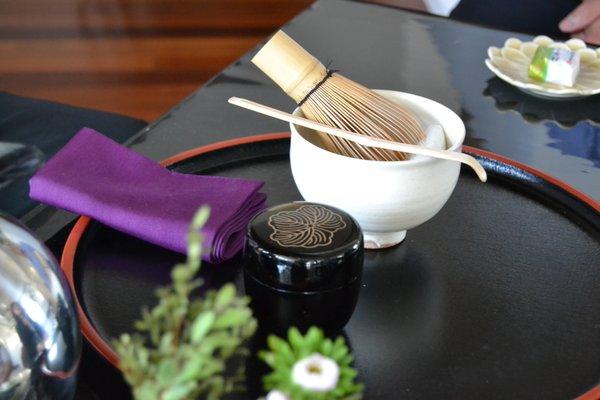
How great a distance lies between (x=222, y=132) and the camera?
2.11 ft

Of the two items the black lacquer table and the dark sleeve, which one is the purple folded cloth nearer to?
the black lacquer table

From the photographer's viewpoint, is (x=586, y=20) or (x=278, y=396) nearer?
(x=278, y=396)

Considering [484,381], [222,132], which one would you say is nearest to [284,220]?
[484,381]

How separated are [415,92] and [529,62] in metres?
0.13

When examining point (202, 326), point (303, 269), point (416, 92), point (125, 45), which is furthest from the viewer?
point (125, 45)

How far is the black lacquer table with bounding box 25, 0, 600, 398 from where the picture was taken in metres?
0.62

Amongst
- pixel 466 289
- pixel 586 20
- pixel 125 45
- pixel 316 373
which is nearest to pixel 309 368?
pixel 316 373

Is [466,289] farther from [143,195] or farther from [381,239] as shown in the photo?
[143,195]

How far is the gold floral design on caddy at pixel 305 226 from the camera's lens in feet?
1.27

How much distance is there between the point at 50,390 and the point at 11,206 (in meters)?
0.45

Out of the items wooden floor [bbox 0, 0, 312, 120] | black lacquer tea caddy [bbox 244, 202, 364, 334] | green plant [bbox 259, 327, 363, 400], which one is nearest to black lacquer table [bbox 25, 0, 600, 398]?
black lacquer tea caddy [bbox 244, 202, 364, 334]

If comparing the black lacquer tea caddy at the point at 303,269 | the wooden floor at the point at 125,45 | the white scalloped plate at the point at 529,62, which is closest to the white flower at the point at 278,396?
the black lacquer tea caddy at the point at 303,269

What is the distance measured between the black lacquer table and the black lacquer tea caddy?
13 cm

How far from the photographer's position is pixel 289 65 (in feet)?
1.58
